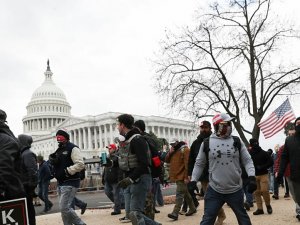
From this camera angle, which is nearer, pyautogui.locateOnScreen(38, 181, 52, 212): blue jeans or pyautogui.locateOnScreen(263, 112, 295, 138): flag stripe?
pyautogui.locateOnScreen(38, 181, 52, 212): blue jeans

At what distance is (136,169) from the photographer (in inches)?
240

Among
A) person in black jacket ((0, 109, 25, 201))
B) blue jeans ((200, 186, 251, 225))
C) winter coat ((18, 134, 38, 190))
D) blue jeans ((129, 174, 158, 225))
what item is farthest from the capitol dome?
person in black jacket ((0, 109, 25, 201))

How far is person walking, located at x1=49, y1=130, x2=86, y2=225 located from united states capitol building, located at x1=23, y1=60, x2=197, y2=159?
10620 centimetres

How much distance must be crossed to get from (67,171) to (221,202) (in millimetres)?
3251

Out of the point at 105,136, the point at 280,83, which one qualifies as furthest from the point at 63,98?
the point at 280,83

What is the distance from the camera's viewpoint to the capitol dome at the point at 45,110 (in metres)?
134

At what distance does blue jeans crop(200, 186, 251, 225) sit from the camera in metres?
5.53

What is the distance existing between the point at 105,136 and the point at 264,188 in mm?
110317

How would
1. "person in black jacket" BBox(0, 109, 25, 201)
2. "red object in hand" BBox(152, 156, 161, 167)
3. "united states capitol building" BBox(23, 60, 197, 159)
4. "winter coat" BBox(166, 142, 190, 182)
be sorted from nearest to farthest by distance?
"person in black jacket" BBox(0, 109, 25, 201) < "red object in hand" BBox(152, 156, 161, 167) < "winter coat" BBox(166, 142, 190, 182) < "united states capitol building" BBox(23, 60, 197, 159)

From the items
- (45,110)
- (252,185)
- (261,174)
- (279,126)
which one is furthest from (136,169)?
(45,110)

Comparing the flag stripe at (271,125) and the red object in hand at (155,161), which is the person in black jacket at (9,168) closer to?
the red object in hand at (155,161)

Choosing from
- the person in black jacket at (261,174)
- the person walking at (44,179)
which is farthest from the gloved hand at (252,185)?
the person walking at (44,179)

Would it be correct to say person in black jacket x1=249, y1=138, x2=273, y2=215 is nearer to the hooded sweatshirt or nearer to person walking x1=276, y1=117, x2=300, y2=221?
person walking x1=276, y1=117, x2=300, y2=221

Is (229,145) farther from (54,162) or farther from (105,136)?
(105,136)
